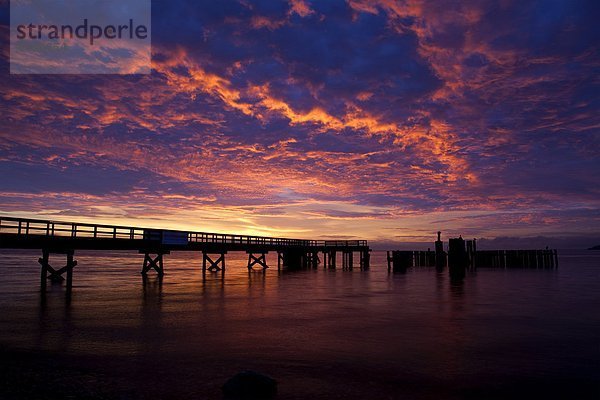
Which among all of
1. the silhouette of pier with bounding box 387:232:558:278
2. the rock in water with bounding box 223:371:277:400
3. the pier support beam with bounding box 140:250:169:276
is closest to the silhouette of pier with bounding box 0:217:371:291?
the pier support beam with bounding box 140:250:169:276

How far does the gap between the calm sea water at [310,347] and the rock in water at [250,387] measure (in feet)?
0.83

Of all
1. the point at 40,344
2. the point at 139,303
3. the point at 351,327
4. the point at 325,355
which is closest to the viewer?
the point at 325,355

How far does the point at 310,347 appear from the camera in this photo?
11688 millimetres

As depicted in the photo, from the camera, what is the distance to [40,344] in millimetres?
11641

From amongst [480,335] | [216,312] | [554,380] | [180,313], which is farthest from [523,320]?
[180,313]

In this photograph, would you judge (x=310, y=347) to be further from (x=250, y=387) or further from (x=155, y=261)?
(x=155, y=261)

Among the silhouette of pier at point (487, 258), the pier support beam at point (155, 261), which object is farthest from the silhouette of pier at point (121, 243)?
the silhouette of pier at point (487, 258)

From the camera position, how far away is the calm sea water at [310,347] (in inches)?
328

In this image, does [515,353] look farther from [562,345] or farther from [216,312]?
[216,312]

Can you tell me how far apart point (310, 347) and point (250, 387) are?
166 inches

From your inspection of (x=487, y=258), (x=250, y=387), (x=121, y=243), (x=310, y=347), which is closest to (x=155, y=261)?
(x=121, y=243)

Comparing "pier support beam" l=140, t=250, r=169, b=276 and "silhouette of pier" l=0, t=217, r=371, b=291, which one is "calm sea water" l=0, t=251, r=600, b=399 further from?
"pier support beam" l=140, t=250, r=169, b=276

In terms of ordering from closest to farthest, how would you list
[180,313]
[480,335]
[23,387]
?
[23,387], [480,335], [180,313]

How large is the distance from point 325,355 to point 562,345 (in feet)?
22.3
